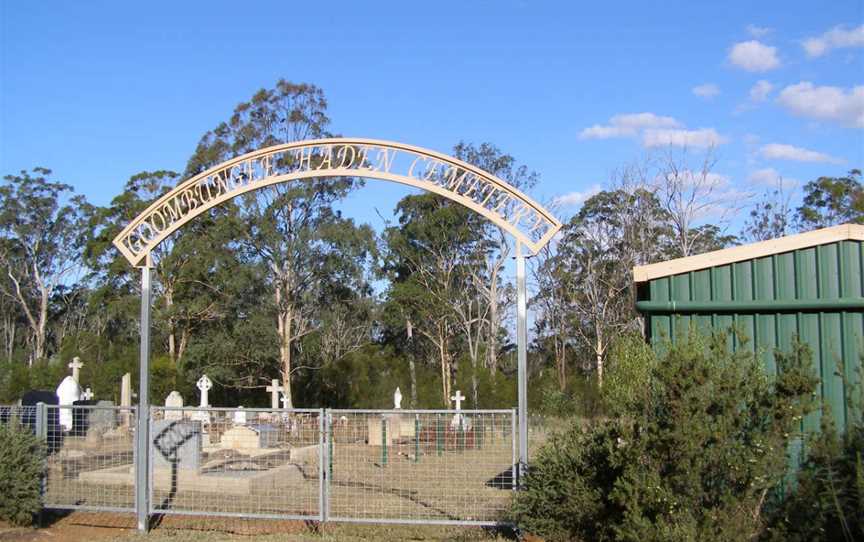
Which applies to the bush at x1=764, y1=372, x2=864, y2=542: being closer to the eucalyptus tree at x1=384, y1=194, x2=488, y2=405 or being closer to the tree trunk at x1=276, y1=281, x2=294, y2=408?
the tree trunk at x1=276, y1=281, x2=294, y2=408

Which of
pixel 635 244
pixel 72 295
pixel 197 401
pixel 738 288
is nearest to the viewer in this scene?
pixel 738 288

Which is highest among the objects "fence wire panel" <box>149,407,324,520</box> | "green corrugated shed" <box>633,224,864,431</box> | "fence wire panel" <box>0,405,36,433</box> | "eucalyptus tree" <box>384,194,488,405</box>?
"eucalyptus tree" <box>384,194,488,405</box>

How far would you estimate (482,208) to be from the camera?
28.6 feet

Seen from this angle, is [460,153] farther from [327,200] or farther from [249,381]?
[249,381]

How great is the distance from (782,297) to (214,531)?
6.18 metres

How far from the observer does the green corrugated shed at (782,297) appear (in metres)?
7.18

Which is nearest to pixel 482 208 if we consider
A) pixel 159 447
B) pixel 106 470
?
pixel 159 447

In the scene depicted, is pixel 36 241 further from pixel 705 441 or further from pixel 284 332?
pixel 705 441

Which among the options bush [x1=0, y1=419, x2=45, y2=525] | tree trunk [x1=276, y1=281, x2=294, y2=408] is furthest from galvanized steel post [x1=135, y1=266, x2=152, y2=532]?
tree trunk [x1=276, y1=281, x2=294, y2=408]

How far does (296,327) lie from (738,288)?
28.9m

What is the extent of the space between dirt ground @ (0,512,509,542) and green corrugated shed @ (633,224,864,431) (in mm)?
2835

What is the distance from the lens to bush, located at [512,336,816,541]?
592cm

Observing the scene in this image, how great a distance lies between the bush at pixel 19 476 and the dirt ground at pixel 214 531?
19 centimetres

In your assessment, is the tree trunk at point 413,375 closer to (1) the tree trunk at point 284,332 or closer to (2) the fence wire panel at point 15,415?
(1) the tree trunk at point 284,332
